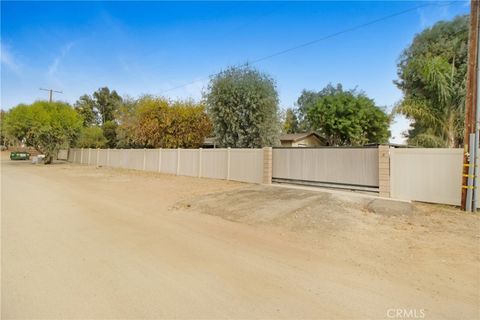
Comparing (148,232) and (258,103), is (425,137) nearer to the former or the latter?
(258,103)

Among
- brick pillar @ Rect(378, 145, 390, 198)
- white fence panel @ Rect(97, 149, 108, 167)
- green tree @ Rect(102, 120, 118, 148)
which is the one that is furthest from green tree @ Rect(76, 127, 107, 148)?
brick pillar @ Rect(378, 145, 390, 198)

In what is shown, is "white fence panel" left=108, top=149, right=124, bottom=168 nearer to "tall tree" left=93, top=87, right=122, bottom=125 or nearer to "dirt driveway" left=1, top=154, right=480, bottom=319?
"dirt driveway" left=1, top=154, right=480, bottom=319

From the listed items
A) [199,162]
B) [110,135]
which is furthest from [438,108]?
[110,135]

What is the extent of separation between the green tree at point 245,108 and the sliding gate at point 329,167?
5.75m

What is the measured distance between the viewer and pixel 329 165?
10.5 metres

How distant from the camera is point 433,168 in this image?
818 centimetres

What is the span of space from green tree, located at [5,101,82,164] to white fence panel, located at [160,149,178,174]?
16.0 m

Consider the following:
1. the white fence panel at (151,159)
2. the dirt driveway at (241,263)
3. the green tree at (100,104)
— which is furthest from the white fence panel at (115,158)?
the green tree at (100,104)

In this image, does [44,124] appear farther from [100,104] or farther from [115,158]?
[100,104]

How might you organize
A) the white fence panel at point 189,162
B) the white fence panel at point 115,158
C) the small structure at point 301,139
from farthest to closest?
the small structure at point 301,139
the white fence panel at point 115,158
the white fence panel at point 189,162

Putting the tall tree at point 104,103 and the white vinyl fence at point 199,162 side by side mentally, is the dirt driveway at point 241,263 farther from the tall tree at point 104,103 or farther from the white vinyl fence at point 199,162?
the tall tree at point 104,103

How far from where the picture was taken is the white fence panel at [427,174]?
25.8 feet

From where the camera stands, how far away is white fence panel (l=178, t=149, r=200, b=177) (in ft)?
54.7

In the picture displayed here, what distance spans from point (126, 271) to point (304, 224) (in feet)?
13.1
